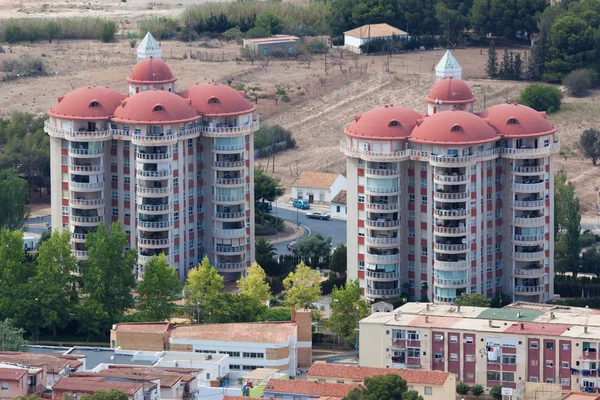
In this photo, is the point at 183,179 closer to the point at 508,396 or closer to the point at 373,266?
the point at 373,266

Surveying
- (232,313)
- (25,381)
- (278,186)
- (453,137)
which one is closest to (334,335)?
(232,313)

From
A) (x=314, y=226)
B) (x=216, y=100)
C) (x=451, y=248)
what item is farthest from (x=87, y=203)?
(x=314, y=226)

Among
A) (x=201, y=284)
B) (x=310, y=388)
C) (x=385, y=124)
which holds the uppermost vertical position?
(x=385, y=124)

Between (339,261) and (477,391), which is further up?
(339,261)

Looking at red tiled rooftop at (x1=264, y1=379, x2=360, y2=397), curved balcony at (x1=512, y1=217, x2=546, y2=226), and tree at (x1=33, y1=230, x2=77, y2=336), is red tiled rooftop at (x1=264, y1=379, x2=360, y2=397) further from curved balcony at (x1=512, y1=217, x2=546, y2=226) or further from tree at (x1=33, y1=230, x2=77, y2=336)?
curved balcony at (x1=512, y1=217, x2=546, y2=226)

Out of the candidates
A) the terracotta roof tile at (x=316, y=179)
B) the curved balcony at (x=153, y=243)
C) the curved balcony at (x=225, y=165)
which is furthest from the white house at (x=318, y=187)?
the curved balcony at (x=153, y=243)

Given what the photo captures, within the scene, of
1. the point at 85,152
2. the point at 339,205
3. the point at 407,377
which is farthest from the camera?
the point at 339,205

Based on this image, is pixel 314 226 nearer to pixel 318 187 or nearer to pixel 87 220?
pixel 318 187

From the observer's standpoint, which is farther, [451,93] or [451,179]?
[451,93]
